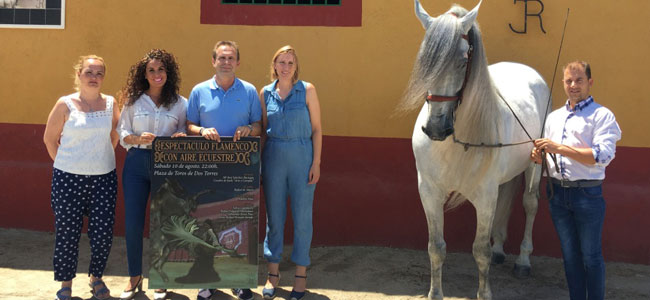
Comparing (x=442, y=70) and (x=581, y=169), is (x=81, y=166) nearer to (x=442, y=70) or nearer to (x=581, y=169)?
(x=442, y=70)

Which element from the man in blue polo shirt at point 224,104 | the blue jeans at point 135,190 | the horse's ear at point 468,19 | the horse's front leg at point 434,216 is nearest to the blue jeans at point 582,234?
the horse's front leg at point 434,216

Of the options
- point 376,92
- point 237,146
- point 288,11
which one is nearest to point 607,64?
point 376,92

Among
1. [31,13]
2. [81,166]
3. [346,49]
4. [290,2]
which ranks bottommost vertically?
[81,166]

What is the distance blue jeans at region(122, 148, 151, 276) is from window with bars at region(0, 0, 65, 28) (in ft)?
7.90

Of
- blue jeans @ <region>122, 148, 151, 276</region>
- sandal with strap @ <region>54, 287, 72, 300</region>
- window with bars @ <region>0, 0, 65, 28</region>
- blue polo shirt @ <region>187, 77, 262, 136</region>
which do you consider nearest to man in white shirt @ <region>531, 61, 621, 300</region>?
blue polo shirt @ <region>187, 77, 262, 136</region>

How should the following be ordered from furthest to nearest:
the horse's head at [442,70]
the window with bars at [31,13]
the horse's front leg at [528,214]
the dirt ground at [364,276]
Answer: the window with bars at [31,13]
the horse's front leg at [528,214]
the dirt ground at [364,276]
the horse's head at [442,70]

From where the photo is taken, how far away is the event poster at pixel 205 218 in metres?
4.06

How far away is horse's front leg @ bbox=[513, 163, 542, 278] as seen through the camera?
5.00 meters

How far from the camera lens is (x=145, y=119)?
4055 millimetres

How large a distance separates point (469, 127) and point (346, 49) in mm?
1963

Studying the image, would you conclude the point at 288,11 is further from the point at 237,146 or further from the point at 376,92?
the point at 237,146

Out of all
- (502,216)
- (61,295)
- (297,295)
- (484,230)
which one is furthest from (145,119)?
(502,216)

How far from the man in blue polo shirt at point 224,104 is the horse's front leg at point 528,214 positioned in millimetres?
2424

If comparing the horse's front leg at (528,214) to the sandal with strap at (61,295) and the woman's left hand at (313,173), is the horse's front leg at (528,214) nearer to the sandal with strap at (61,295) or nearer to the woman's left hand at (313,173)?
the woman's left hand at (313,173)
